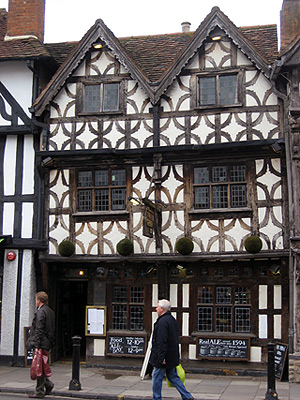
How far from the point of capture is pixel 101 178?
47.4ft

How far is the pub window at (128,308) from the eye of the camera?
551 inches

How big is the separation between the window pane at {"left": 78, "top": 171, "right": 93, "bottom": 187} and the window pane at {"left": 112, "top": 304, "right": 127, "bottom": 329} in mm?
3243

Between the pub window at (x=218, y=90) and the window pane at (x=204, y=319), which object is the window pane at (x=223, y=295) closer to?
the window pane at (x=204, y=319)

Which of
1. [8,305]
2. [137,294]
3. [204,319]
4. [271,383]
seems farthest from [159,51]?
[271,383]

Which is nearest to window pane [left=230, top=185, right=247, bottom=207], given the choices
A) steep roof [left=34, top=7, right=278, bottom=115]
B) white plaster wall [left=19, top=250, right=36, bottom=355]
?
steep roof [left=34, top=7, right=278, bottom=115]

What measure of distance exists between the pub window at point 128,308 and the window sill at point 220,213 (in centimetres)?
236

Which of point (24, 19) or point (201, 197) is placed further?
point (24, 19)

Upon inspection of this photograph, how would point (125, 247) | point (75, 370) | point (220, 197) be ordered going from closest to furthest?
1. point (75, 370)
2. point (125, 247)
3. point (220, 197)

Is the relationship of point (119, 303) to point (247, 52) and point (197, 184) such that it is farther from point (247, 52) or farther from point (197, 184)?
point (247, 52)

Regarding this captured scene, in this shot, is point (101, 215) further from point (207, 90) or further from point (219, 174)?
point (207, 90)

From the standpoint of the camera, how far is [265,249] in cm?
1304

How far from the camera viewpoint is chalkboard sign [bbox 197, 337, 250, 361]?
13.1 metres

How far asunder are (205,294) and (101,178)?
157 inches

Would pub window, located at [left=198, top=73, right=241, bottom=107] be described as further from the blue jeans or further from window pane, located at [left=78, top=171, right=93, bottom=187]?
the blue jeans
